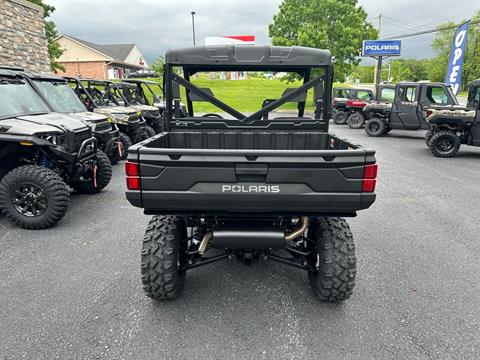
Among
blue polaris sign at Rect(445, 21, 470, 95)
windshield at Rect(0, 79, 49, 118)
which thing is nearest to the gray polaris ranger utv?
windshield at Rect(0, 79, 49, 118)

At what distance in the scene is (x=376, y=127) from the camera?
13352mm

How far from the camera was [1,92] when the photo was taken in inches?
182

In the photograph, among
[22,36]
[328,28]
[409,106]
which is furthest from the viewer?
[328,28]

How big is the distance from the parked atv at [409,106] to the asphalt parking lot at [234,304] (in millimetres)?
8406

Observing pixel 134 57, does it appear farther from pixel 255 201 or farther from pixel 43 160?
pixel 255 201

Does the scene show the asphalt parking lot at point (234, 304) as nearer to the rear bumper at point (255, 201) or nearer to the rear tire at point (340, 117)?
the rear bumper at point (255, 201)

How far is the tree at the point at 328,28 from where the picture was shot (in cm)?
2442

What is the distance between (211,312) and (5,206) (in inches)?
124

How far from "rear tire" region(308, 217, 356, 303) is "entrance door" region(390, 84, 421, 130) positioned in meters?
11.1

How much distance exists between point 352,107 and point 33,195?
15.1 metres

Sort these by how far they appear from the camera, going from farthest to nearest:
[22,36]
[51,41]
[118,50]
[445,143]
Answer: [118,50], [51,41], [22,36], [445,143]

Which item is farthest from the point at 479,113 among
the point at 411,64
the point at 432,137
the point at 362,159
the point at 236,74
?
the point at 411,64

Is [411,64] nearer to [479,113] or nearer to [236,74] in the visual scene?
[479,113]

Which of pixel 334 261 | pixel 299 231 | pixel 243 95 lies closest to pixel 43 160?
pixel 299 231
